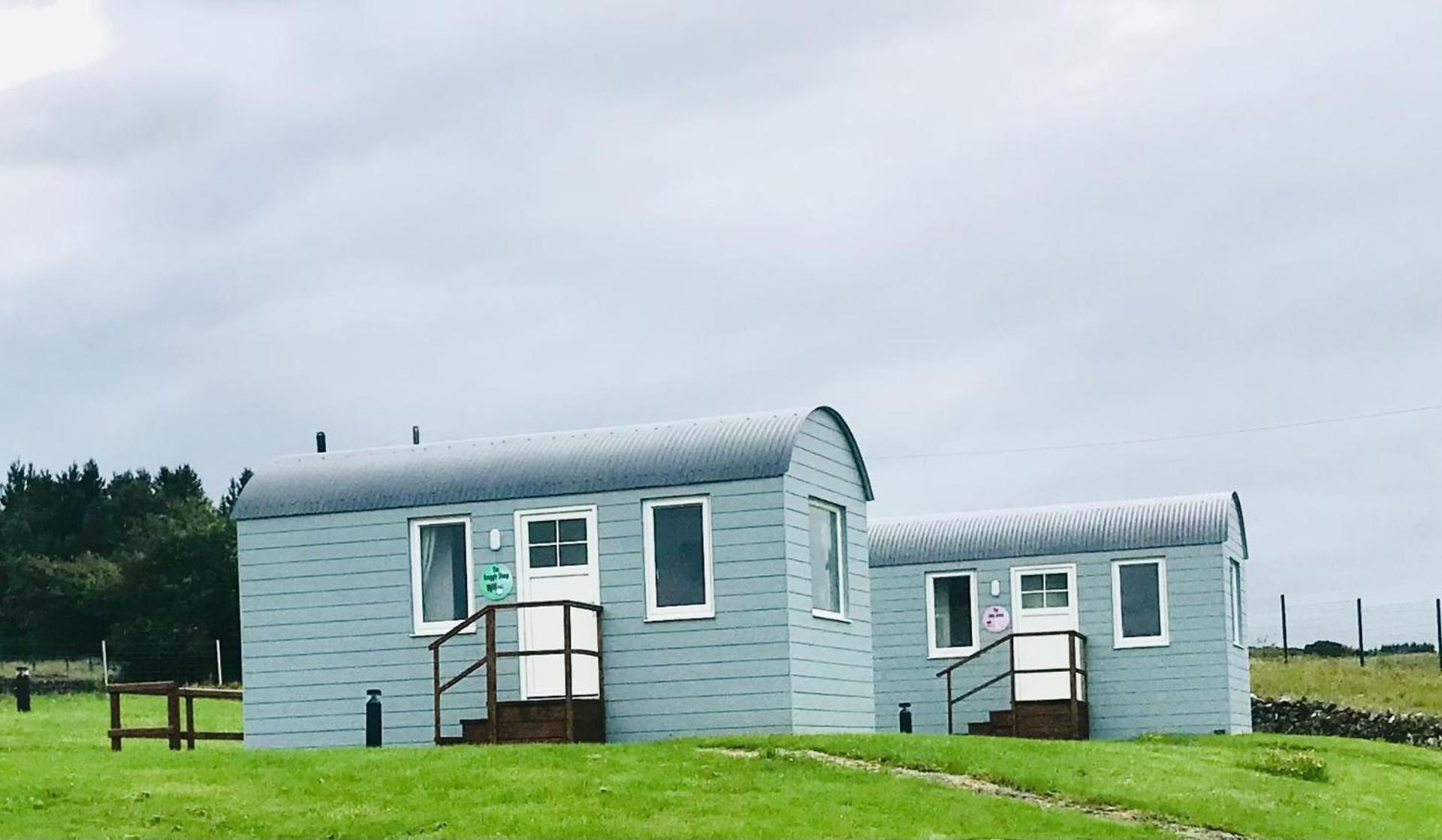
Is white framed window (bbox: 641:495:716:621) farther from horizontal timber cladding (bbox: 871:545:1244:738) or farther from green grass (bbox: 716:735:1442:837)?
horizontal timber cladding (bbox: 871:545:1244:738)

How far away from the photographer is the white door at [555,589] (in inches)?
912

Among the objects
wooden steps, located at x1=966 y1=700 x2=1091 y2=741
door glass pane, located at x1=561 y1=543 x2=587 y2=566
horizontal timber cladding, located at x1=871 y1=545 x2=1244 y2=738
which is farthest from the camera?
horizontal timber cladding, located at x1=871 y1=545 x2=1244 y2=738

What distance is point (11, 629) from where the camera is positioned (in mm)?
63969

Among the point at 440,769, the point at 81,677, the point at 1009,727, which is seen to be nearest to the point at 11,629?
the point at 81,677

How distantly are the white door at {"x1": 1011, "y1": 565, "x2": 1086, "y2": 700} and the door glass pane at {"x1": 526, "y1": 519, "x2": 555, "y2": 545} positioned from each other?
1044cm

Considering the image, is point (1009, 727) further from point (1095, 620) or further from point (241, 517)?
point (241, 517)

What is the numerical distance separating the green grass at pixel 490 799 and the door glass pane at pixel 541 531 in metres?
4.35

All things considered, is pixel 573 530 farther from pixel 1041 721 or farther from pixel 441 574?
pixel 1041 721

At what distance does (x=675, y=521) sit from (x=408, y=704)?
372 centimetres

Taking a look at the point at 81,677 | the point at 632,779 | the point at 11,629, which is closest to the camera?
the point at 632,779

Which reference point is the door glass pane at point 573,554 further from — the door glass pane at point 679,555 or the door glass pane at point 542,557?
the door glass pane at point 679,555

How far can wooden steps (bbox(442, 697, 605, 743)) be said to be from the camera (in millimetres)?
22781

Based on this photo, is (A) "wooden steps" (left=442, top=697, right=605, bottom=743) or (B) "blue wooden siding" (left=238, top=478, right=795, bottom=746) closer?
(B) "blue wooden siding" (left=238, top=478, right=795, bottom=746)

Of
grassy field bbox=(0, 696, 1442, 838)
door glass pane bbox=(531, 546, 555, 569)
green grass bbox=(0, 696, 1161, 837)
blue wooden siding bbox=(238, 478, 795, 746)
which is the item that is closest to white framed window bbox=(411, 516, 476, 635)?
blue wooden siding bbox=(238, 478, 795, 746)
